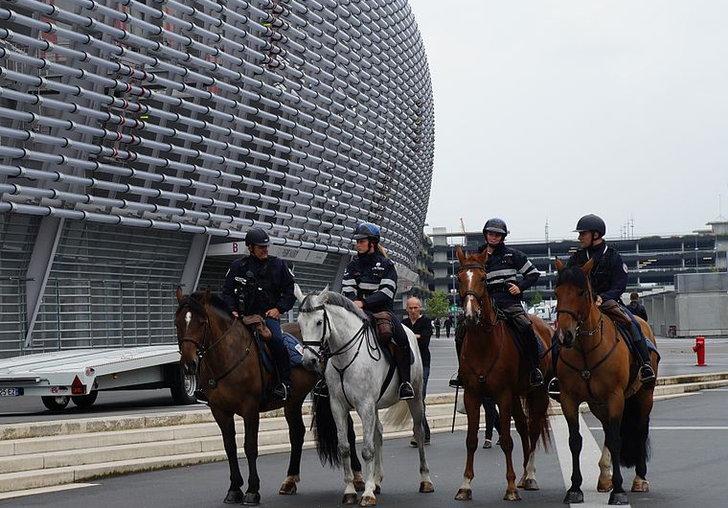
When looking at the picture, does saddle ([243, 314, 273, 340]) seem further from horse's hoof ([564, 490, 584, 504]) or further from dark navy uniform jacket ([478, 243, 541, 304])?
horse's hoof ([564, 490, 584, 504])

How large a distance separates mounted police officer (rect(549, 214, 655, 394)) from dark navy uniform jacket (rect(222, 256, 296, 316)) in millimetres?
2786

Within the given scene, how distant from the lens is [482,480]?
42.3ft

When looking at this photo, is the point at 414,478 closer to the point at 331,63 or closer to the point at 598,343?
the point at 598,343

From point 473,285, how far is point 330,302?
1316mm

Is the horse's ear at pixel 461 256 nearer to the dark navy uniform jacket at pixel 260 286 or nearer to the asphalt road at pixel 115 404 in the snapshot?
the dark navy uniform jacket at pixel 260 286

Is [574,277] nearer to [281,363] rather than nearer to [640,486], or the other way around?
[640,486]

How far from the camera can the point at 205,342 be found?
37.9ft

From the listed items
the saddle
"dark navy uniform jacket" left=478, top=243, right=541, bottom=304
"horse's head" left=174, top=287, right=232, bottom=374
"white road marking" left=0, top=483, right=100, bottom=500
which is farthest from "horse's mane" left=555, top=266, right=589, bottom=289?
"white road marking" left=0, top=483, right=100, bottom=500

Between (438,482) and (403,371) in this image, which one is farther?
(438,482)

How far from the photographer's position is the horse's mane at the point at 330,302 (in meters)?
11.3

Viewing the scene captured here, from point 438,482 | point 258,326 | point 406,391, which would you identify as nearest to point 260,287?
point 258,326

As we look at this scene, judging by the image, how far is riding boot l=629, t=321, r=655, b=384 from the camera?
39.0 feet

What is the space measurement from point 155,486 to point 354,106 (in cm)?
4059

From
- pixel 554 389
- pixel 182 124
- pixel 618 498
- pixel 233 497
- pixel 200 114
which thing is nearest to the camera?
pixel 618 498
